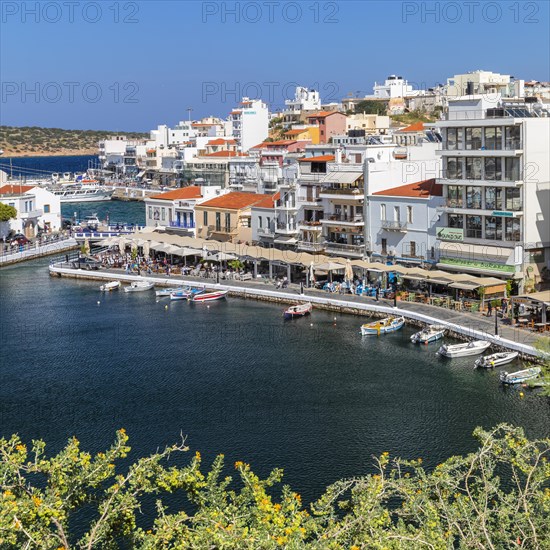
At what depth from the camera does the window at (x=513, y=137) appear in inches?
1494

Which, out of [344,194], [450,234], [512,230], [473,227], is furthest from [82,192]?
[512,230]

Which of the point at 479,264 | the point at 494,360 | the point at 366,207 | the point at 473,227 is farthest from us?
the point at 366,207

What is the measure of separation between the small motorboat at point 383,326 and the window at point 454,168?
304 inches

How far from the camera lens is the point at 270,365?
104 feet

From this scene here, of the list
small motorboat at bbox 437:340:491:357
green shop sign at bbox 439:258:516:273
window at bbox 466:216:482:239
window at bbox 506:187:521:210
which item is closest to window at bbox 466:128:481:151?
window at bbox 506:187:521:210

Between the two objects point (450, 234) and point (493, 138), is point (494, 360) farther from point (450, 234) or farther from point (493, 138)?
point (493, 138)

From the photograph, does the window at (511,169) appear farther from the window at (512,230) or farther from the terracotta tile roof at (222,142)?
the terracotta tile roof at (222,142)

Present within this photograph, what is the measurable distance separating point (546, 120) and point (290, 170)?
59.8ft

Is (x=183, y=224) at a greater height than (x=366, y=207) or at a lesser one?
lesser

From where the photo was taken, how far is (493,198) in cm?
3922

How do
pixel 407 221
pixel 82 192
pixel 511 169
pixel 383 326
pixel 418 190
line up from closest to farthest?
pixel 383 326 → pixel 511 169 → pixel 407 221 → pixel 418 190 → pixel 82 192

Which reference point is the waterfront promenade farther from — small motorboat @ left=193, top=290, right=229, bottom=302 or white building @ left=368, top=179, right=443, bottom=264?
white building @ left=368, top=179, right=443, bottom=264

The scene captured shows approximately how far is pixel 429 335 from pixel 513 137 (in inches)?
388

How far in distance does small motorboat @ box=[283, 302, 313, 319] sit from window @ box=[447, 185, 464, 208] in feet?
26.2
